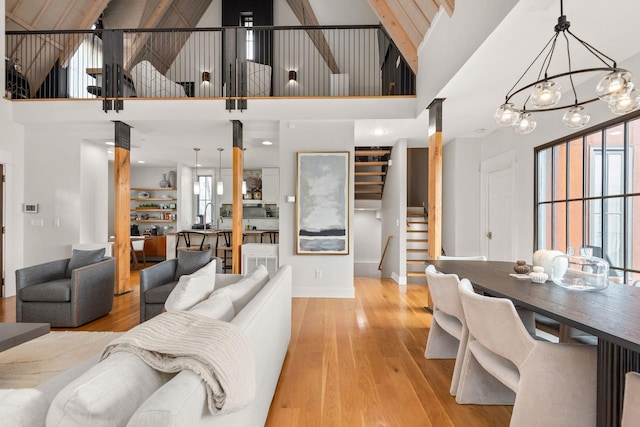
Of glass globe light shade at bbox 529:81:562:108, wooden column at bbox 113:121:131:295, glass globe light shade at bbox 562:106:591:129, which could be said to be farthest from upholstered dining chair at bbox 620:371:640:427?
wooden column at bbox 113:121:131:295

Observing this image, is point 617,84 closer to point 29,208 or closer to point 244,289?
point 244,289

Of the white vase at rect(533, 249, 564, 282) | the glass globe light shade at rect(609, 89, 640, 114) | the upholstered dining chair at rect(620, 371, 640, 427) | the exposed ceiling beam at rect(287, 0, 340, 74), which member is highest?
the exposed ceiling beam at rect(287, 0, 340, 74)

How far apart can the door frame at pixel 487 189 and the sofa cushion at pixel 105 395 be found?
16.8 ft

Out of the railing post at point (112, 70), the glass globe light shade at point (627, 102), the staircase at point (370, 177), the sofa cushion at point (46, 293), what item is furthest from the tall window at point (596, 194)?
the railing post at point (112, 70)

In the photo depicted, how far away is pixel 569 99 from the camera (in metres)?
3.84

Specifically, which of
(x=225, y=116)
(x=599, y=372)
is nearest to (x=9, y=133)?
(x=225, y=116)

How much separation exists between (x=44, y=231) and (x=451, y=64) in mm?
6309

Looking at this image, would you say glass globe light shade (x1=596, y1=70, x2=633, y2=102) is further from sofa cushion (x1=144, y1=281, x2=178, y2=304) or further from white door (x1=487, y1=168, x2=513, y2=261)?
sofa cushion (x1=144, y1=281, x2=178, y2=304)

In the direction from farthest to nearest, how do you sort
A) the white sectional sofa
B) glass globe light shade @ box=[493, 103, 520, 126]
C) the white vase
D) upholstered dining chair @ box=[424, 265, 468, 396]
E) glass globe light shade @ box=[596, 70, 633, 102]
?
glass globe light shade @ box=[493, 103, 520, 126] < the white vase < upholstered dining chair @ box=[424, 265, 468, 396] < glass globe light shade @ box=[596, 70, 633, 102] < the white sectional sofa

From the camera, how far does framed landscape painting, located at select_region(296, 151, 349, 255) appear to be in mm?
4941

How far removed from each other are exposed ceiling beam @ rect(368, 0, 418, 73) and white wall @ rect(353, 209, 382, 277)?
3814mm

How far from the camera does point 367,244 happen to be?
25.6ft

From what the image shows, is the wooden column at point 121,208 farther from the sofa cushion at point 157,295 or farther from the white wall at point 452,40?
the white wall at point 452,40

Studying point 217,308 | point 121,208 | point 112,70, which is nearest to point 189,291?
point 217,308
